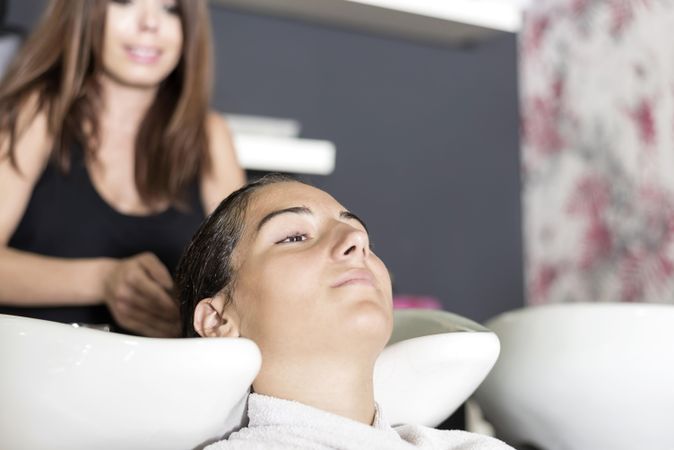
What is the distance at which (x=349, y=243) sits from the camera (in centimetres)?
109

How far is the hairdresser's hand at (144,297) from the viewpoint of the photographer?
135 cm

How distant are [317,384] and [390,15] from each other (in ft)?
5.79

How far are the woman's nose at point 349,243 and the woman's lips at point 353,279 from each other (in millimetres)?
26

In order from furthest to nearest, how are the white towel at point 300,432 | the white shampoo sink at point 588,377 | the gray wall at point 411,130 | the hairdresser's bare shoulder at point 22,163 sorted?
the gray wall at point 411,130
the hairdresser's bare shoulder at point 22,163
the white shampoo sink at point 588,377
the white towel at point 300,432

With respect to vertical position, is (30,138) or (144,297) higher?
(30,138)

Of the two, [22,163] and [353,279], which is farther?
[22,163]

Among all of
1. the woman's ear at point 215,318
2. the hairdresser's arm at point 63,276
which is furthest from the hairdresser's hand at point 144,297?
the woman's ear at point 215,318

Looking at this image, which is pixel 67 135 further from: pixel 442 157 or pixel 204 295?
pixel 442 157

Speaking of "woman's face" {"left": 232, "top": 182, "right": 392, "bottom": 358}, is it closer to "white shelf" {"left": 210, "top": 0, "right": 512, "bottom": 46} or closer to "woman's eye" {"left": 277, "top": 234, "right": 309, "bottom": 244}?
"woman's eye" {"left": 277, "top": 234, "right": 309, "bottom": 244}

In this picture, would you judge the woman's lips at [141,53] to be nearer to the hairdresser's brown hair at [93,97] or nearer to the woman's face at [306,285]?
the hairdresser's brown hair at [93,97]

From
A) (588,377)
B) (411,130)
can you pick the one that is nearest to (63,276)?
(588,377)

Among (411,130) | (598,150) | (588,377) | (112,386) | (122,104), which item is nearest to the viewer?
(112,386)

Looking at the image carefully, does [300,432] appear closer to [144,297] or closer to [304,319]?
[304,319]

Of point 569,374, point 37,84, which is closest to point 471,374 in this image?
point 569,374
